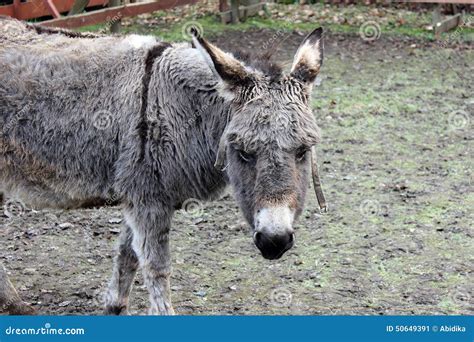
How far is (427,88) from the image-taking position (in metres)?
10.1

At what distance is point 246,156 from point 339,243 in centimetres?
242

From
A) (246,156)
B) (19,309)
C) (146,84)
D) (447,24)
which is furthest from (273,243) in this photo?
(447,24)

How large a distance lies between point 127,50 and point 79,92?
15.8 inches

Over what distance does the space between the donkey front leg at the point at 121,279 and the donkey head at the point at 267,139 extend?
1062 millimetres

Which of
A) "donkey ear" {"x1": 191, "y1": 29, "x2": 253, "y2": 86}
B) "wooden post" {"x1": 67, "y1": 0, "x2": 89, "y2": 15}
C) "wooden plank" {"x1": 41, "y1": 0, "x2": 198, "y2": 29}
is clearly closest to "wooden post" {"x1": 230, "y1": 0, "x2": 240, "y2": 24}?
"wooden plank" {"x1": 41, "y1": 0, "x2": 198, "y2": 29}

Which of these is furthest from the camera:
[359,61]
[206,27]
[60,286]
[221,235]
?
[206,27]

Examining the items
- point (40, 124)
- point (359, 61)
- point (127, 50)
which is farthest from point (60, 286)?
point (359, 61)

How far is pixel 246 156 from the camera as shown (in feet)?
13.4

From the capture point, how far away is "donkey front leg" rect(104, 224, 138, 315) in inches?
198

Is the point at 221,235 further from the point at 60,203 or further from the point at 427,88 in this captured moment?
the point at 427,88

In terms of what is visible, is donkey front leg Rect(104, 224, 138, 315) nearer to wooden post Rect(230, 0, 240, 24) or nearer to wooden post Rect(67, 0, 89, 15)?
wooden post Rect(67, 0, 89, 15)

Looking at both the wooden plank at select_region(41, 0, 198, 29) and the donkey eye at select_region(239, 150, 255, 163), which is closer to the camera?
the donkey eye at select_region(239, 150, 255, 163)

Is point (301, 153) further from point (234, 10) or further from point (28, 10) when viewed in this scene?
point (234, 10)

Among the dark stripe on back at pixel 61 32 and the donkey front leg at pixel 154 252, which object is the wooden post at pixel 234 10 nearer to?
the dark stripe on back at pixel 61 32
